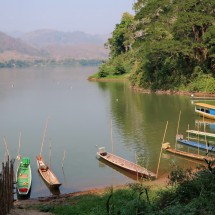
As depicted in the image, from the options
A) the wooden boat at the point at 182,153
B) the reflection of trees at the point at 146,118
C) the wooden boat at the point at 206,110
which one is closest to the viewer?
the wooden boat at the point at 182,153

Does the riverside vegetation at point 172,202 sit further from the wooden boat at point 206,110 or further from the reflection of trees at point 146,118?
the wooden boat at point 206,110

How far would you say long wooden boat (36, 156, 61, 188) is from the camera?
17.1 meters

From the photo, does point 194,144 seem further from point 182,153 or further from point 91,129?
point 91,129

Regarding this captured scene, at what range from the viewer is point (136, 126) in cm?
2892

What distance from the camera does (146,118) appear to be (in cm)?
3203

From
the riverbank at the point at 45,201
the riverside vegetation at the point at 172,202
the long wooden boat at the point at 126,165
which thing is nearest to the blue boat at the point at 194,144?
the long wooden boat at the point at 126,165

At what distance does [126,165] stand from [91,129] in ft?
33.6

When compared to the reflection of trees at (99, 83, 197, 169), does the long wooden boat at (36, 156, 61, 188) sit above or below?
below

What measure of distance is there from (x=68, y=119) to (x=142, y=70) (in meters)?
18.8

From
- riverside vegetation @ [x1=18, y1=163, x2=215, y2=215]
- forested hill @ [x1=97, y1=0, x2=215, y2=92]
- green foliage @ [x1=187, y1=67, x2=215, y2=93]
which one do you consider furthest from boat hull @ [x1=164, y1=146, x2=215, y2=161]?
green foliage @ [x1=187, y1=67, x2=215, y2=93]

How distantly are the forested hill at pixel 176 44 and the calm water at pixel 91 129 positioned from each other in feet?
9.92

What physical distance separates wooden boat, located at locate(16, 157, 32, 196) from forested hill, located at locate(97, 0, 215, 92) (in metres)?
24.8

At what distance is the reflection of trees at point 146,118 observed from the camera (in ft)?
75.9

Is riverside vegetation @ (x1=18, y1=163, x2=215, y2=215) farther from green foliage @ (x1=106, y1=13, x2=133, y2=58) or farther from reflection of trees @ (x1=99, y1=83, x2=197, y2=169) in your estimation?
green foliage @ (x1=106, y1=13, x2=133, y2=58)
